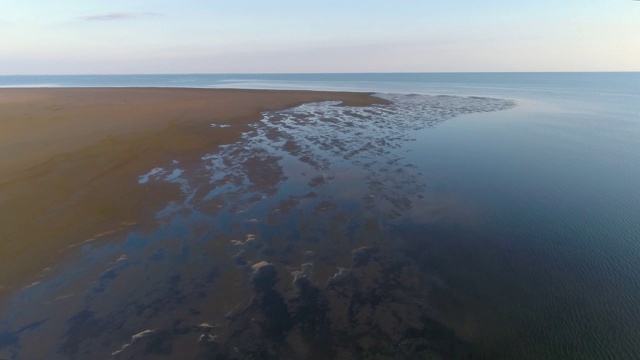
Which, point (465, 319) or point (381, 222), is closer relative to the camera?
point (465, 319)

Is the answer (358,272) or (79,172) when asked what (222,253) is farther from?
(79,172)

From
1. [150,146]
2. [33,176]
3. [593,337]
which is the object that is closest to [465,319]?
[593,337]

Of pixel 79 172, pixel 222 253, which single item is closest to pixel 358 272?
pixel 222 253

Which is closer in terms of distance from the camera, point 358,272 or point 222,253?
point 358,272

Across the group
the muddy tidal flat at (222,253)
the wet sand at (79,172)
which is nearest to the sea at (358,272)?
the muddy tidal flat at (222,253)

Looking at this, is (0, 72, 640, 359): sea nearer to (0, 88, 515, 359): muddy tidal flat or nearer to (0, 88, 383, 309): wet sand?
(0, 88, 515, 359): muddy tidal flat

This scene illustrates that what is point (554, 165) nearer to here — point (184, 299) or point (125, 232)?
point (184, 299)

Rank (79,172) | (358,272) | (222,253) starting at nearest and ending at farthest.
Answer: (358,272)
(222,253)
(79,172)
